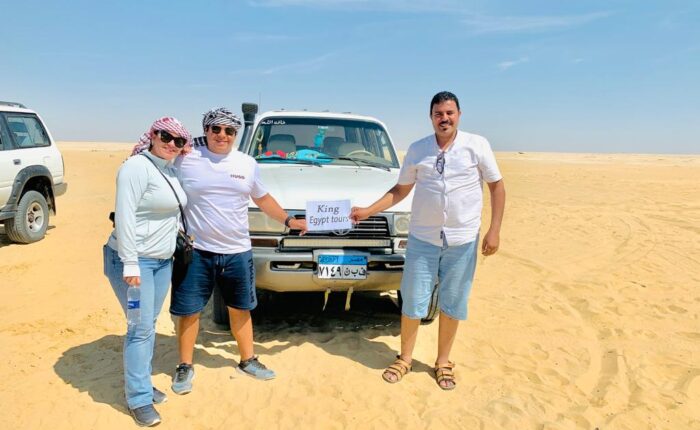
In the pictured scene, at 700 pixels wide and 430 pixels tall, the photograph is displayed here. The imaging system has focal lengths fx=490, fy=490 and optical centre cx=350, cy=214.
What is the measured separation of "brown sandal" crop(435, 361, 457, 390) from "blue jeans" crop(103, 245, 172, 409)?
199cm

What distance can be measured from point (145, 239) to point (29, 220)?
635 cm

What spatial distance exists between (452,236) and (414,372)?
1.18 meters

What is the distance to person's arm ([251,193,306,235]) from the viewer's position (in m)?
3.51

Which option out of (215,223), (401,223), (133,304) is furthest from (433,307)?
(133,304)

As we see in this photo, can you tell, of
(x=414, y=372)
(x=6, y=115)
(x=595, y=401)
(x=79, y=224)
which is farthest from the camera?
(x=79, y=224)

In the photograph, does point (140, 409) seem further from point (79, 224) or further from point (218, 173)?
point (79, 224)

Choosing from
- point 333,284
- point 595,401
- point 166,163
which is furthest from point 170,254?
point 595,401

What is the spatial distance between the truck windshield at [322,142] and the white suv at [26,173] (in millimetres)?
4547

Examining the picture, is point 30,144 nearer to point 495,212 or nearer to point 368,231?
point 368,231

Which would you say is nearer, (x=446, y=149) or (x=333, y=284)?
(x=446, y=149)

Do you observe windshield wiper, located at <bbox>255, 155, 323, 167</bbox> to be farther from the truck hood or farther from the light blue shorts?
the light blue shorts

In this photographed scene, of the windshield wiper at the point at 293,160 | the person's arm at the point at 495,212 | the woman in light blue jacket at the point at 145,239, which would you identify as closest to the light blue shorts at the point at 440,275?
the person's arm at the point at 495,212

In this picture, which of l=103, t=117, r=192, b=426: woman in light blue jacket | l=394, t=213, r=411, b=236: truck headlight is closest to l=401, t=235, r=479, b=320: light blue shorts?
l=394, t=213, r=411, b=236: truck headlight

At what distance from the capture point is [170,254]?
293 centimetres
